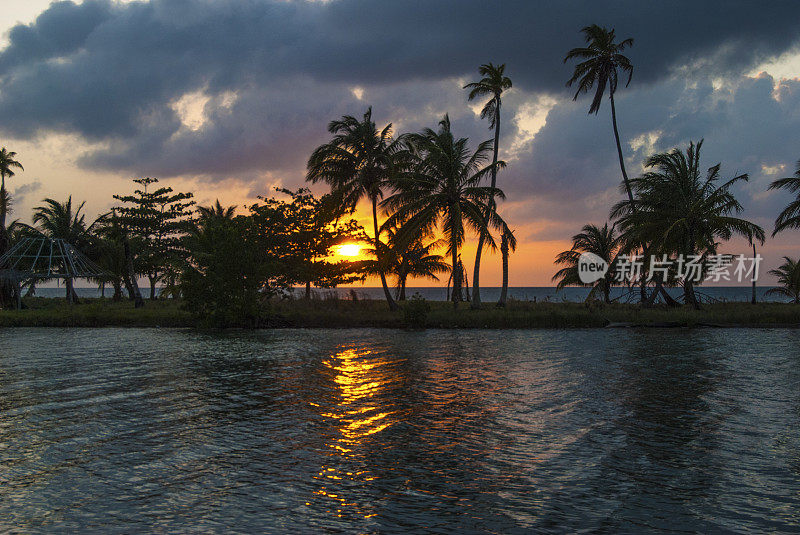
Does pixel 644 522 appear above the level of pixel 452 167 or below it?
below

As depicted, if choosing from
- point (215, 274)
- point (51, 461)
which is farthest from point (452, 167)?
point (51, 461)

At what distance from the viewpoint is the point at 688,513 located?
19.7ft

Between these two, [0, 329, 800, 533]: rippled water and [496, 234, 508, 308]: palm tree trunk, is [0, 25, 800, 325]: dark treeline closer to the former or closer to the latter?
[496, 234, 508, 308]: palm tree trunk

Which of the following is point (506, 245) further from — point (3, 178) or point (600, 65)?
point (3, 178)

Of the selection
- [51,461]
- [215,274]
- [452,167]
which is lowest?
[51,461]

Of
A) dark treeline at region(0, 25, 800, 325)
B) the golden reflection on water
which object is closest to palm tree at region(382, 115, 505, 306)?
dark treeline at region(0, 25, 800, 325)

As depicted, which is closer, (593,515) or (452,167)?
(593,515)

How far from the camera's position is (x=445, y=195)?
3550 centimetres

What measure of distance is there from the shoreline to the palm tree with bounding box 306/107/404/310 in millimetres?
7934

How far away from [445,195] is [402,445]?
91.7 ft

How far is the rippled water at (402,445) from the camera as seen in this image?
5.99 metres

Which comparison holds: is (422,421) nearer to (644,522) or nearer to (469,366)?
(644,522)

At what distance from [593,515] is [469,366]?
1094 centimetres

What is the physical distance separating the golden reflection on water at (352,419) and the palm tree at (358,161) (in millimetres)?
23676
